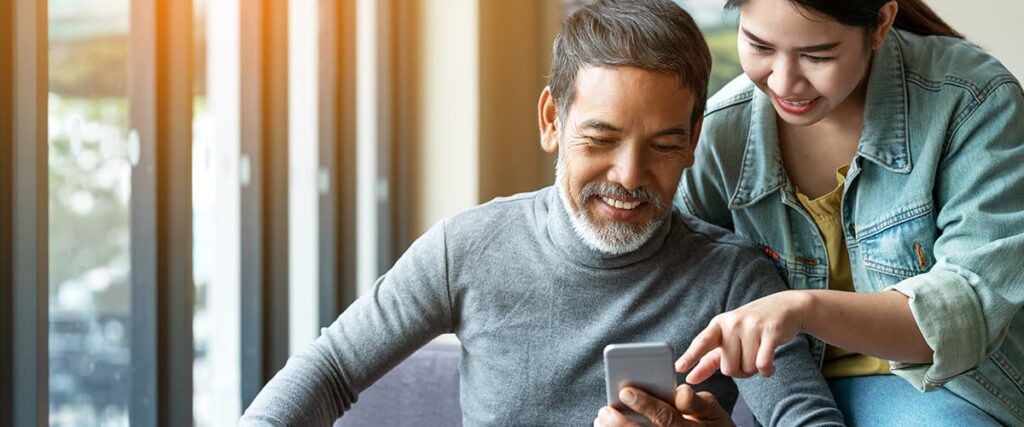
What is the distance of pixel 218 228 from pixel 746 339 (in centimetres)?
188

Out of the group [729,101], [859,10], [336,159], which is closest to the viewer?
[859,10]

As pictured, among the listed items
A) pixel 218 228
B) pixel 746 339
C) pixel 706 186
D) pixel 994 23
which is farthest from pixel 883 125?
pixel 218 228

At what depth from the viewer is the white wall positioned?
315 cm

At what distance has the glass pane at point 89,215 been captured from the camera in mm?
2389

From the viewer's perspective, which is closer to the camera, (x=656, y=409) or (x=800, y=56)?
(x=656, y=409)

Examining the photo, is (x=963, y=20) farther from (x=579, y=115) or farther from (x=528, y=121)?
(x=579, y=115)

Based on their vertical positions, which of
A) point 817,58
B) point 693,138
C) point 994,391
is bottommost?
point 994,391

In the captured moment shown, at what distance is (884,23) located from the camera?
1705 mm

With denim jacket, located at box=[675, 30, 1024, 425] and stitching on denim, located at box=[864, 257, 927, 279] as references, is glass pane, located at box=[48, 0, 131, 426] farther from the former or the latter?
stitching on denim, located at box=[864, 257, 927, 279]

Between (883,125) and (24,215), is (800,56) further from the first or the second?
(24,215)

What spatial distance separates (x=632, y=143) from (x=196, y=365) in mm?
1439

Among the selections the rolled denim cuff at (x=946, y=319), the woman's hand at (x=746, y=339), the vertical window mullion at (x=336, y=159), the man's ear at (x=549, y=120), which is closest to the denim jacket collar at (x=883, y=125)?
the rolled denim cuff at (x=946, y=319)

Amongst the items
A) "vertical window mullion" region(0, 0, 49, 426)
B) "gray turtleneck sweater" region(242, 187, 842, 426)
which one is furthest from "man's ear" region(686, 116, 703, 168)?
"vertical window mullion" region(0, 0, 49, 426)

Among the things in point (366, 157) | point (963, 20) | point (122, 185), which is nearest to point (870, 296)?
point (122, 185)
